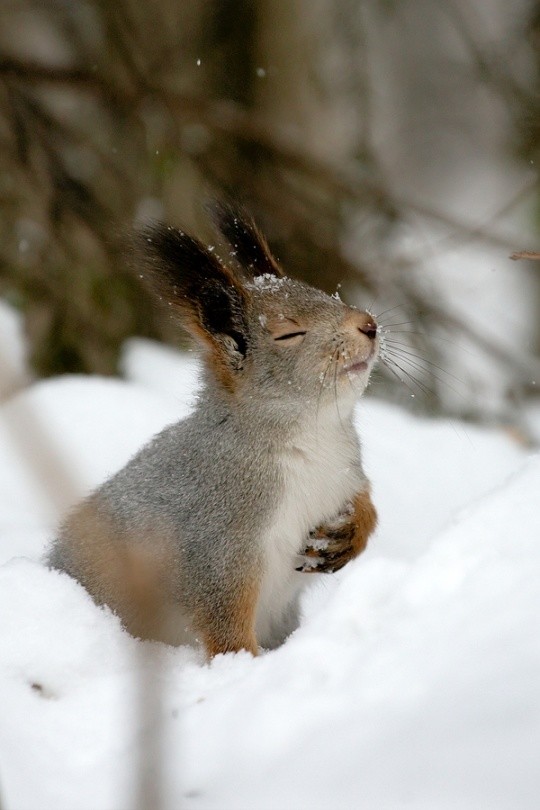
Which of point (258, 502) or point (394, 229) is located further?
point (394, 229)

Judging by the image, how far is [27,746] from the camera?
1.68m

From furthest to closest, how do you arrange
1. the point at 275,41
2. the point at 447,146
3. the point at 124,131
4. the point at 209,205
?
the point at 447,146
the point at 275,41
the point at 124,131
the point at 209,205

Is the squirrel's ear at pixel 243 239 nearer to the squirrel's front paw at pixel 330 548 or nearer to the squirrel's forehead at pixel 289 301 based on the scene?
the squirrel's forehead at pixel 289 301

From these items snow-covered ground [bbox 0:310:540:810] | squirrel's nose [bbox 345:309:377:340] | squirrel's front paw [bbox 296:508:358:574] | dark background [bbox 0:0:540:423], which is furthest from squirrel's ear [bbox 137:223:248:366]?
dark background [bbox 0:0:540:423]

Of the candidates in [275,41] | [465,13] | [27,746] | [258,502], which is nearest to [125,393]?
[258,502]

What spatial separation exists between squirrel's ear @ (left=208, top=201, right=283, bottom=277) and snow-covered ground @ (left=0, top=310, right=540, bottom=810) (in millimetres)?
1000

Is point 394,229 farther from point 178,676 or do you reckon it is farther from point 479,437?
point 178,676

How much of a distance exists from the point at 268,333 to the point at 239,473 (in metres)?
0.36

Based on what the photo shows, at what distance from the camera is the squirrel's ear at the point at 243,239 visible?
2.75m

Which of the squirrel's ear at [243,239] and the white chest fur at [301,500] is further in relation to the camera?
the squirrel's ear at [243,239]

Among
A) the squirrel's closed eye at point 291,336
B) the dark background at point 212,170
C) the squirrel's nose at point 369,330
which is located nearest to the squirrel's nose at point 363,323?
the squirrel's nose at point 369,330

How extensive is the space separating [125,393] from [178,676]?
2064 millimetres

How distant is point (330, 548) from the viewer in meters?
2.54

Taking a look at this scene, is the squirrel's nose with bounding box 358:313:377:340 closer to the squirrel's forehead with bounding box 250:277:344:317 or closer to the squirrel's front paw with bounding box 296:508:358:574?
the squirrel's forehead with bounding box 250:277:344:317
